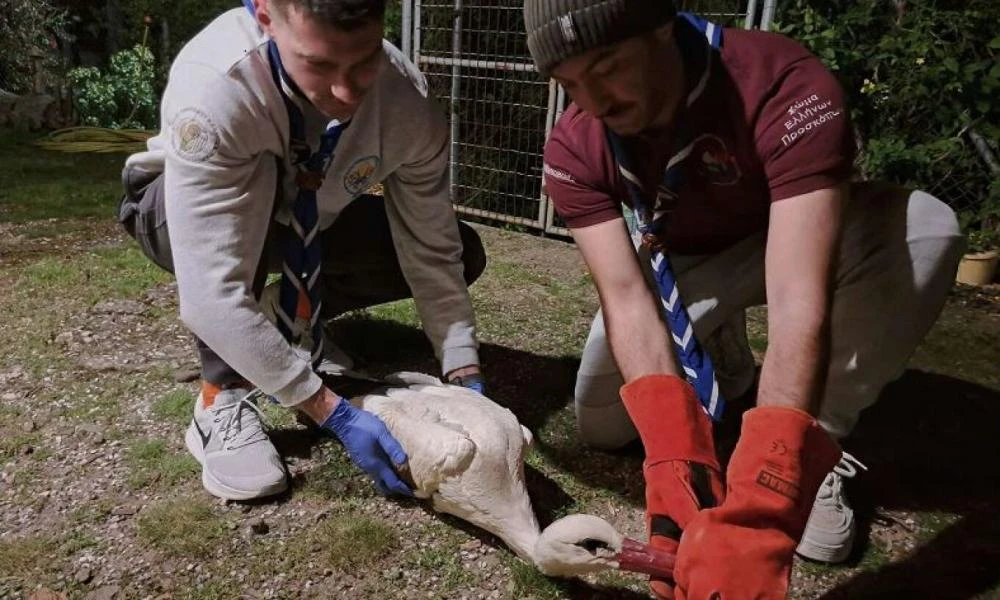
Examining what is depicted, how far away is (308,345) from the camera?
222cm

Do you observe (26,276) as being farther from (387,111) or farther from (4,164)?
(4,164)

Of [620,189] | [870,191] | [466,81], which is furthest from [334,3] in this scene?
[466,81]

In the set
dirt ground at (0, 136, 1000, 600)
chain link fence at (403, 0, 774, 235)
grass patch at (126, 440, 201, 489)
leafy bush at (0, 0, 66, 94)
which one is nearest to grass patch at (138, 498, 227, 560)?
dirt ground at (0, 136, 1000, 600)

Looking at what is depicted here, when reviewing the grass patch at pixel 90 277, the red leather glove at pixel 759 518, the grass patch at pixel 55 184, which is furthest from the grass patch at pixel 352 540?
the grass patch at pixel 55 184

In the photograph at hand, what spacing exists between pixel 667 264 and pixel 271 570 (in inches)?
39.3

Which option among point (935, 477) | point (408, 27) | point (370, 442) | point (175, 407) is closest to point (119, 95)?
point (408, 27)

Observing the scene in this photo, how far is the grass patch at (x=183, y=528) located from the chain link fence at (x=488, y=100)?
2732 mm

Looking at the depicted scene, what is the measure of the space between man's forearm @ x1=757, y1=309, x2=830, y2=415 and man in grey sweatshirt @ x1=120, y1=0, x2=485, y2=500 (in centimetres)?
78

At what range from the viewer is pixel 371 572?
158 centimetres

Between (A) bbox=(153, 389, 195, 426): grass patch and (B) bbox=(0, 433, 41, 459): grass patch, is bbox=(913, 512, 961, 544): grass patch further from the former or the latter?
(B) bbox=(0, 433, 41, 459): grass patch

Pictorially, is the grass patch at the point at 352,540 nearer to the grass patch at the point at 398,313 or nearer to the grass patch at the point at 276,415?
the grass patch at the point at 276,415

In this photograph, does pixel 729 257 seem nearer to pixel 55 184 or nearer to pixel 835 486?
pixel 835 486

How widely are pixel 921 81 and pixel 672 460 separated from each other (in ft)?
10.3

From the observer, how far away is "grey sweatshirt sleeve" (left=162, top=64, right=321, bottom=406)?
1.58 meters
